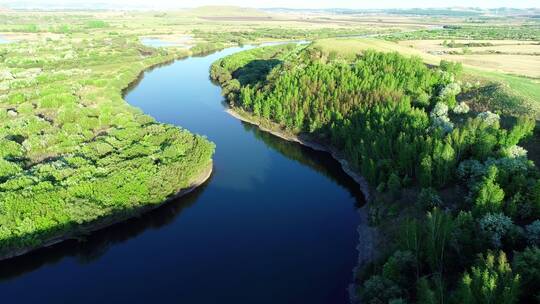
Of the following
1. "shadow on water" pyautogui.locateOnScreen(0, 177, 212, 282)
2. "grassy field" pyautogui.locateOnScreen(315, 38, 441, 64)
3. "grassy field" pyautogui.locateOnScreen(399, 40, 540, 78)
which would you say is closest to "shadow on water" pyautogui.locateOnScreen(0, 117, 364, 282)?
"shadow on water" pyautogui.locateOnScreen(0, 177, 212, 282)

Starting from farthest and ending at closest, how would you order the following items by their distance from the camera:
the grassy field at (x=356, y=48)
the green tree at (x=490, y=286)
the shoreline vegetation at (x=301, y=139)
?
the grassy field at (x=356, y=48) < the shoreline vegetation at (x=301, y=139) < the green tree at (x=490, y=286)

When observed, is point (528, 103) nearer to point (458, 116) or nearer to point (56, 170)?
point (458, 116)

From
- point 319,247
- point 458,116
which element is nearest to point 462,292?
point 319,247

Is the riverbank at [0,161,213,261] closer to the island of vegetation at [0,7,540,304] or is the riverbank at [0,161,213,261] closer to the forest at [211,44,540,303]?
the island of vegetation at [0,7,540,304]

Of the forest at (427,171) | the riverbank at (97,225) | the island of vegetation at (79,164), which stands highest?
the forest at (427,171)

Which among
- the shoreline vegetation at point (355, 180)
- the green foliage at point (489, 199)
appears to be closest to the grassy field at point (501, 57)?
the shoreline vegetation at point (355, 180)

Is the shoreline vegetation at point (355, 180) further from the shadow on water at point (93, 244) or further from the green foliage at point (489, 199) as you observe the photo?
the shadow on water at point (93, 244)
